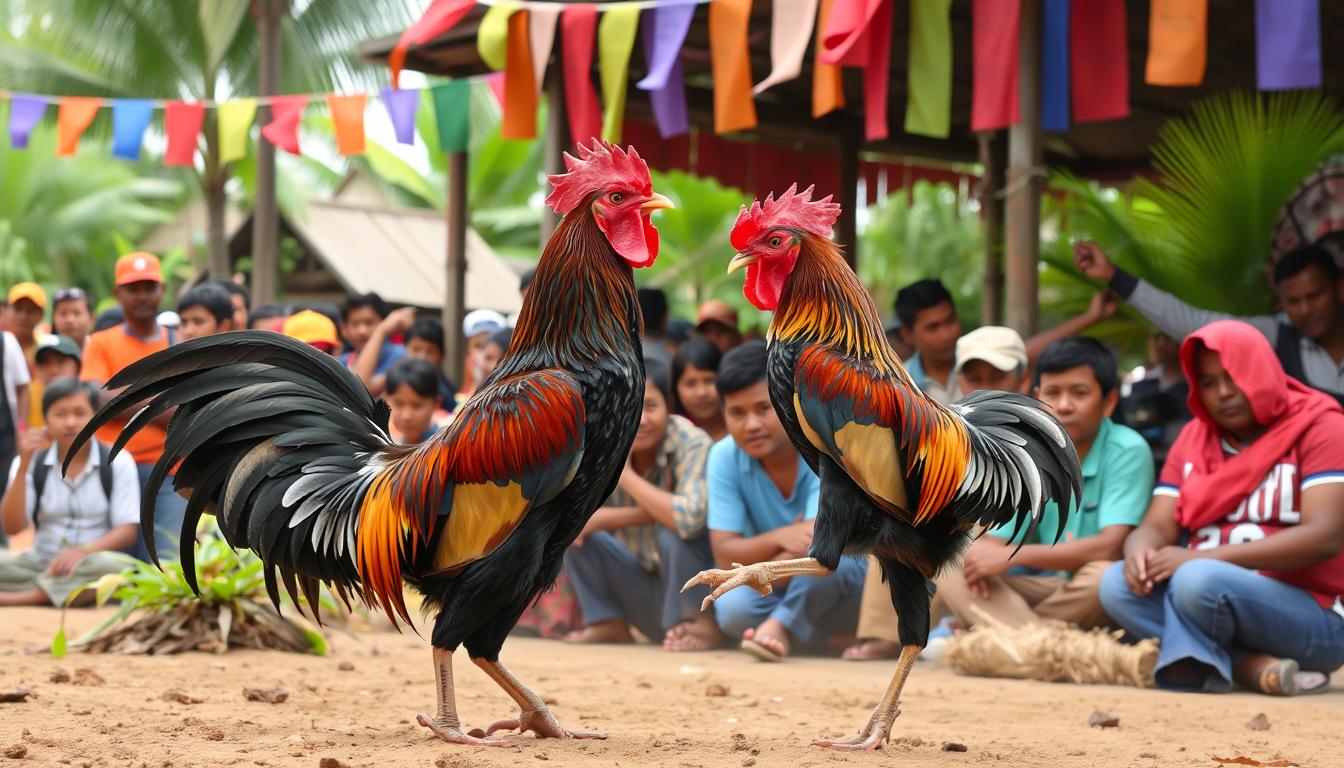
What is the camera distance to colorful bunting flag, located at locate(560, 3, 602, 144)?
8844 mm

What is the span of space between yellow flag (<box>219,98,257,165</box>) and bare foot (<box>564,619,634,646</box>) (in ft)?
18.6

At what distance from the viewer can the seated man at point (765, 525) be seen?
677 centimetres

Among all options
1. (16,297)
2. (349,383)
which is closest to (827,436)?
(349,383)

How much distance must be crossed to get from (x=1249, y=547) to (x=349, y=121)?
749 centimetres

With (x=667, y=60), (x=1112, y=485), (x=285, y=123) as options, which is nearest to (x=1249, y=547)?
(x=1112, y=485)

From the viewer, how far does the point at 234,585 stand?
6.66 m

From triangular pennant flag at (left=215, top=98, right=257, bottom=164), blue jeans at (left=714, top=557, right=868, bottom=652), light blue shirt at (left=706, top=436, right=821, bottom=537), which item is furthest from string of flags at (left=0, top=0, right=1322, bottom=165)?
blue jeans at (left=714, top=557, right=868, bottom=652)

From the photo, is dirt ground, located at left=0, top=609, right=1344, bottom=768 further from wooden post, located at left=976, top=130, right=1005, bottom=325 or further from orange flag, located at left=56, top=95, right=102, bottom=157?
orange flag, located at left=56, top=95, right=102, bottom=157

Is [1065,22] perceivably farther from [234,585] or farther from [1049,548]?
[234,585]

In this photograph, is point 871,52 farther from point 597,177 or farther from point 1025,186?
point 597,177

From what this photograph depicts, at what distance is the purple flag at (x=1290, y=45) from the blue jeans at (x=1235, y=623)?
235cm

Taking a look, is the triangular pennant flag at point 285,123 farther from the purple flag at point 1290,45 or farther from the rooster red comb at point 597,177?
the rooster red comb at point 597,177

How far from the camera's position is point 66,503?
8.45 meters

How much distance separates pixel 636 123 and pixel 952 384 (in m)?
6.25
